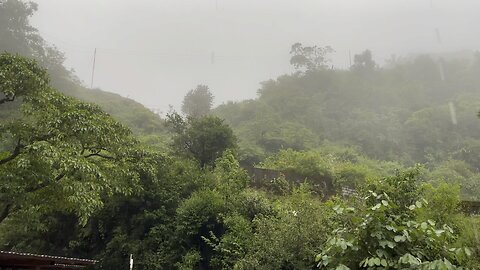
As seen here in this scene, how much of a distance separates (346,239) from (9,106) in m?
26.0

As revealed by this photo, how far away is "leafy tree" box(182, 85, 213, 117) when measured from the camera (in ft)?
138

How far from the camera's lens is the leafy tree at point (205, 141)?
1911 cm

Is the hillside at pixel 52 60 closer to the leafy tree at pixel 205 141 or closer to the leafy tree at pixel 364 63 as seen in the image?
the leafy tree at pixel 205 141

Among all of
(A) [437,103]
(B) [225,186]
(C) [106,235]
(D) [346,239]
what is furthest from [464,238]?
(A) [437,103]

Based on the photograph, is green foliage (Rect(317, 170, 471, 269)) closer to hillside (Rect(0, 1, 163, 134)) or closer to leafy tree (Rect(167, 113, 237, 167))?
leafy tree (Rect(167, 113, 237, 167))

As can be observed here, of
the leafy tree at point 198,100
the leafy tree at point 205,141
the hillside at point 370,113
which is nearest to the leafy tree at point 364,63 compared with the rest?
the hillside at point 370,113

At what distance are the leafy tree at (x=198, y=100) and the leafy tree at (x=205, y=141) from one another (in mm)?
22224

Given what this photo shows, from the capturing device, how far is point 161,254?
14086 mm

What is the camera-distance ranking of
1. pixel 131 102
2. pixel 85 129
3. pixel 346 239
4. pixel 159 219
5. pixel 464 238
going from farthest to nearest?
pixel 131 102, pixel 159 219, pixel 85 129, pixel 464 238, pixel 346 239

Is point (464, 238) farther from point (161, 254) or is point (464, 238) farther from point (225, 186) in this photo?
point (161, 254)

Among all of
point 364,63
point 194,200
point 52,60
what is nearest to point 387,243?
point 194,200

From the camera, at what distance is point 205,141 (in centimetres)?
1917

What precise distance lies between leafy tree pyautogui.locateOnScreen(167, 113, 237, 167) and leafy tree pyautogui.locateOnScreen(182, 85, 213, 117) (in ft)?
72.9

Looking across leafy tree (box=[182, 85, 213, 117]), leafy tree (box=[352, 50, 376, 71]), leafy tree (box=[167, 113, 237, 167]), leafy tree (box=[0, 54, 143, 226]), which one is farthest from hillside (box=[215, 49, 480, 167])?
leafy tree (box=[0, 54, 143, 226])
